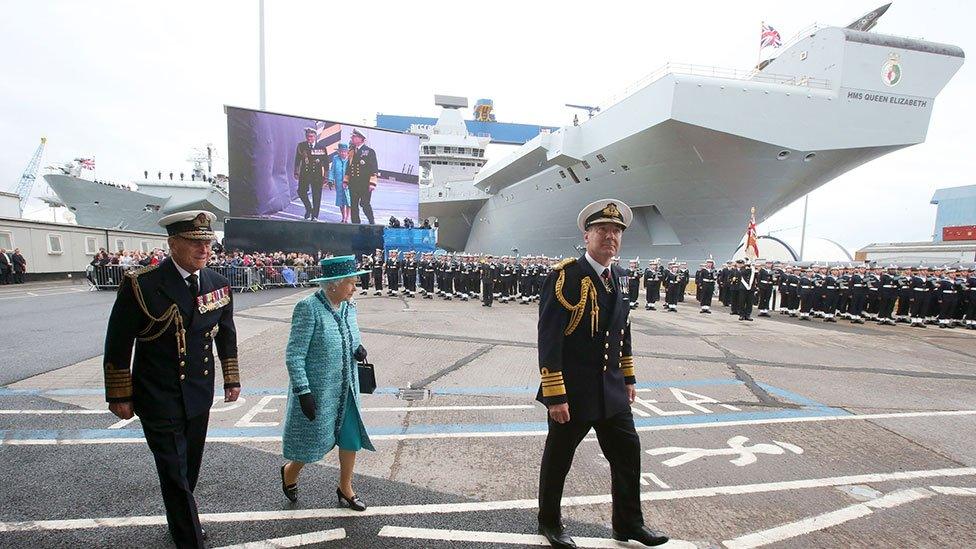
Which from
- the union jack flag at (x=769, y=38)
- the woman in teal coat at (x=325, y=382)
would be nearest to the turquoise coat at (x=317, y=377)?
the woman in teal coat at (x=325, y=382)

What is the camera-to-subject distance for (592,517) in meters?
2.75

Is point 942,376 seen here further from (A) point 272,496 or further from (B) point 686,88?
(B) point 686,88

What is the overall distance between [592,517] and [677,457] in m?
1.24

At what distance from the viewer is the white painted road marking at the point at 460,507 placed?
2.53m

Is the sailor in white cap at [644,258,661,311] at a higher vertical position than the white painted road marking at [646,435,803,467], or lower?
higher

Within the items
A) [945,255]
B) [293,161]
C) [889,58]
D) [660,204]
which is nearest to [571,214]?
[660,204]

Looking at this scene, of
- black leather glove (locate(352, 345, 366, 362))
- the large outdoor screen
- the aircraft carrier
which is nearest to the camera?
black leather glove (locate(352, 345, 366, 362))

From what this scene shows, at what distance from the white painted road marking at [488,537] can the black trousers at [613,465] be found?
11cm

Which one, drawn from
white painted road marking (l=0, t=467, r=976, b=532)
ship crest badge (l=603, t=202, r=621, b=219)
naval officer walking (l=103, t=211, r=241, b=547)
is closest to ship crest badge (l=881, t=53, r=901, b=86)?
white painted road marking (l=0, t=467, r=976, b=532)

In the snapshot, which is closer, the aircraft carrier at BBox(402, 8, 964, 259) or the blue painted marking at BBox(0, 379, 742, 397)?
the blue painted marking at BBox(0, 379, 742, 397)

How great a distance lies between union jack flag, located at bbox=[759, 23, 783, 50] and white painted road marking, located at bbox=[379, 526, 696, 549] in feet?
72.7

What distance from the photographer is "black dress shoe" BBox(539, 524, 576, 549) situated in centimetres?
239

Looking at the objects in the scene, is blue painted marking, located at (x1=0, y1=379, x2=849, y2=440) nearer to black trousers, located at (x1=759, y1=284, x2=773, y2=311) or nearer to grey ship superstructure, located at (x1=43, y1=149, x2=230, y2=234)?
black trousers, located at (x1=759, y1=284, x2=773, y2=311)

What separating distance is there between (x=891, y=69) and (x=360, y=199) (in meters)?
27.4
